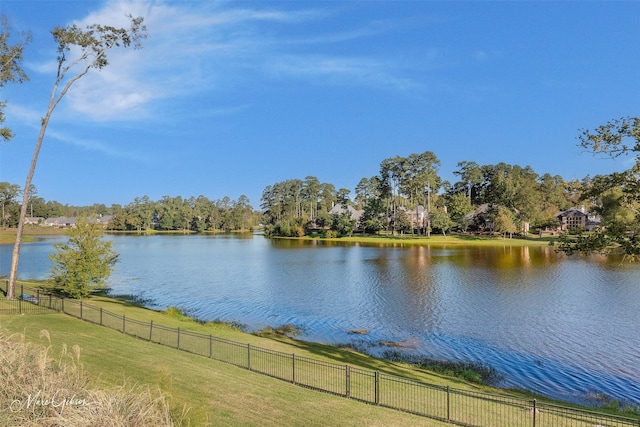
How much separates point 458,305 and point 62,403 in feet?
99.7

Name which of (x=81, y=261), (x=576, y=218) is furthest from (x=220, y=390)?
(x=576, y=218)

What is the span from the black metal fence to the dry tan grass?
757 centimetres

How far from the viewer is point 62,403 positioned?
4816 millimetres

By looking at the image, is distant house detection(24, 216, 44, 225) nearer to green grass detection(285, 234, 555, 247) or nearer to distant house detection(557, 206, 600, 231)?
green grass detection(285, 234, 555, 247)

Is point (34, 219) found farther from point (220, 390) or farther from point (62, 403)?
point (62, 403)

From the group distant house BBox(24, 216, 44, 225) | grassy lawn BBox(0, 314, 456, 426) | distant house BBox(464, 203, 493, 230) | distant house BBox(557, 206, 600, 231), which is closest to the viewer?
grassy lawn BBox(0, 314, 456, 426)

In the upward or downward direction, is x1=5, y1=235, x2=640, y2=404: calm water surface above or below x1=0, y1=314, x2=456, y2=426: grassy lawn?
below

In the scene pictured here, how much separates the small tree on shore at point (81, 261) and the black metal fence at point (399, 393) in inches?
456

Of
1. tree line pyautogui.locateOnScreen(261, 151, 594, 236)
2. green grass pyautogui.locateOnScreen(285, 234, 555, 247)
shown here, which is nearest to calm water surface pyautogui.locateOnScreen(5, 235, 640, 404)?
green grass pyautogui.locateOnScreen(285, 234, 555, 247)

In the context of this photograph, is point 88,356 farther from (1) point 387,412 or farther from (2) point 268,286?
(2) point 268,286

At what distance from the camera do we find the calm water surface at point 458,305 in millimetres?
19562

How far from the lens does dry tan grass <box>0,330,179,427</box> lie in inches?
174
